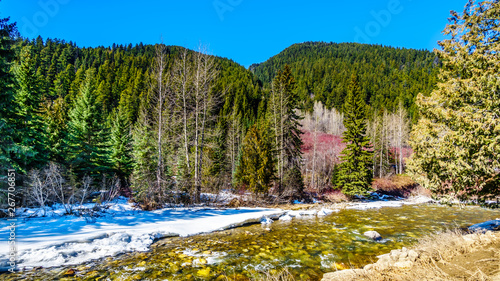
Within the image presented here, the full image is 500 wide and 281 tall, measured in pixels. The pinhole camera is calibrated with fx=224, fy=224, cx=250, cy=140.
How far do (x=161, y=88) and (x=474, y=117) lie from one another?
16695 millimetres

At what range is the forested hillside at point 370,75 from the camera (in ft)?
265

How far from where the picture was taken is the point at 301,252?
8023mm

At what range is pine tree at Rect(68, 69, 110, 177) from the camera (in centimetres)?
1884

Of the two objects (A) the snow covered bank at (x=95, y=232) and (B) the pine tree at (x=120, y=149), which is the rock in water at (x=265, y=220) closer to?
(A) the snow covered bank at (x=95, y=232)

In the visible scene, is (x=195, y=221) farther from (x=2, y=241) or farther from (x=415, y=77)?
(x=415, y=77)

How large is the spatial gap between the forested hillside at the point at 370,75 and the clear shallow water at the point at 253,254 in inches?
2488

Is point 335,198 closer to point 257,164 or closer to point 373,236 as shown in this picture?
point 257,164

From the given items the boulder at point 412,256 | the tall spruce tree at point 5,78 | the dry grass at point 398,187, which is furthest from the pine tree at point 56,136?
the dry grass at point 398,187

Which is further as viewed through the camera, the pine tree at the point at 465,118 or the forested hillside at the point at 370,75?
the forested hillside at the point at 370,75

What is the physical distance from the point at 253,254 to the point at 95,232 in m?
5.71

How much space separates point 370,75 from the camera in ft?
335

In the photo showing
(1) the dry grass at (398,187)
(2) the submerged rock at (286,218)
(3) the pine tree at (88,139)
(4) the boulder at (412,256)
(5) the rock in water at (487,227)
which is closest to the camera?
(4) the boulder at (412,256)

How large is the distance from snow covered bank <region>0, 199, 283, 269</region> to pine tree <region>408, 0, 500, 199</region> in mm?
8718

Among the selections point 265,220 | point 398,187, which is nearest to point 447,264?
point 265,220
